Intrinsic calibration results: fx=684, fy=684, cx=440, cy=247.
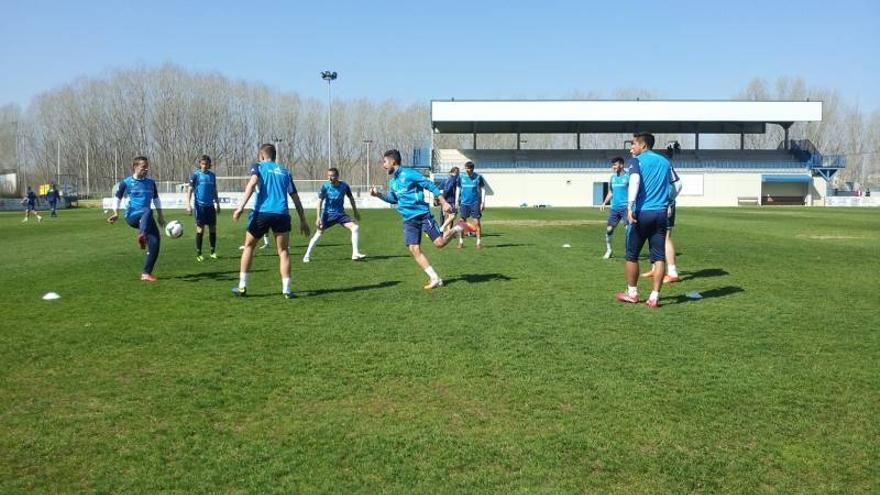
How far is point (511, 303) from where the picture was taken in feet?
27.7

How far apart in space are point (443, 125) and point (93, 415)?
213ft

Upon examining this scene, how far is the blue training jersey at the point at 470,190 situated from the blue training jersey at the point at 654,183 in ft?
26.8

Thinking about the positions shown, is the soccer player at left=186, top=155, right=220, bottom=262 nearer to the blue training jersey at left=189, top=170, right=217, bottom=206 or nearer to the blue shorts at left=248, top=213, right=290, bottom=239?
the blue training jersey at left=189, top=170, right=217, bottom=206

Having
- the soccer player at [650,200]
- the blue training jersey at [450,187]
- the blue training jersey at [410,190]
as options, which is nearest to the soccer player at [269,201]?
the blue training jersey at [410,190]

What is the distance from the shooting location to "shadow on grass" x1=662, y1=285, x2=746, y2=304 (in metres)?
8.73

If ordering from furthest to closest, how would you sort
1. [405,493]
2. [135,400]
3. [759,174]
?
[759,174] → [135,400] → [405,493]

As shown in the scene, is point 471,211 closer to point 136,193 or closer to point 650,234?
point 136,193

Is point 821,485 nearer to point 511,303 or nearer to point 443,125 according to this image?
point 511,303

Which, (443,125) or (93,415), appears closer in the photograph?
(93,415)

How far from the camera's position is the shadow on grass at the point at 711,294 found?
8.73 metres

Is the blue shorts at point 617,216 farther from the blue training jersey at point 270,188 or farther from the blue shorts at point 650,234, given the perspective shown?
the blue training jersey at point 270,188

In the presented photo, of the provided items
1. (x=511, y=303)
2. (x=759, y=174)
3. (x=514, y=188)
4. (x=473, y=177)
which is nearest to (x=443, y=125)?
(x=514, y=188)

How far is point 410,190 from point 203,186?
6231mm

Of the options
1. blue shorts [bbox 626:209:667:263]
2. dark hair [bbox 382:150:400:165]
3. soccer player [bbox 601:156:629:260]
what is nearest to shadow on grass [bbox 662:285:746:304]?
blue shorts [bbox 626:209:667:263]
